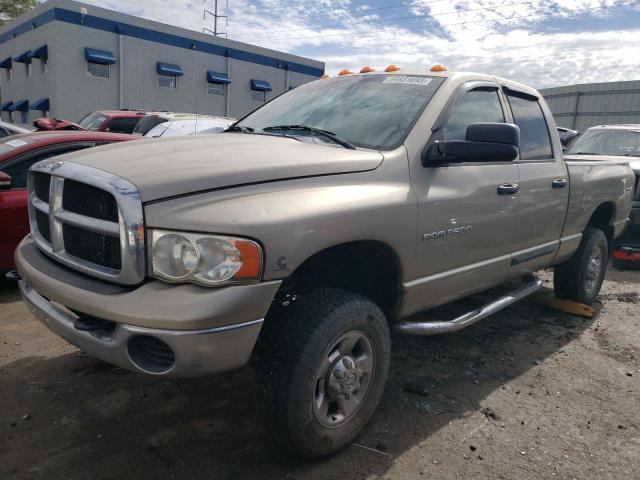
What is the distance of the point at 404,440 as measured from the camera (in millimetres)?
2717

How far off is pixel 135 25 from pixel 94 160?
78.5 ft

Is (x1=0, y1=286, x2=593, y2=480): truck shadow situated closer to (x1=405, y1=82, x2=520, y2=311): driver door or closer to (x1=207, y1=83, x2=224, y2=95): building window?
(x1=405, y1=82, x2=520, y2=311): driver door

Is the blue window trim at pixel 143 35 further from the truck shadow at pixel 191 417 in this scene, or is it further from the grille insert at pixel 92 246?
the grille insert at pixel 92 246

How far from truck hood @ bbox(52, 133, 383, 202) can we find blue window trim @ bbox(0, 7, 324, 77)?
22363mm

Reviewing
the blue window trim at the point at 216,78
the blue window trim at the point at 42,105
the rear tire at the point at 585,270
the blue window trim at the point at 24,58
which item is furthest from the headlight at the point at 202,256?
the blue window trim at the point at 216,78

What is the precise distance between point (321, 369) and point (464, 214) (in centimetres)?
123

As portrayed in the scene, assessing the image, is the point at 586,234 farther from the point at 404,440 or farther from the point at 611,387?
the point at 404,440

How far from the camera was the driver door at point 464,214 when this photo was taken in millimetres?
2797

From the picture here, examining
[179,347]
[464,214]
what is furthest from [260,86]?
[179,347]

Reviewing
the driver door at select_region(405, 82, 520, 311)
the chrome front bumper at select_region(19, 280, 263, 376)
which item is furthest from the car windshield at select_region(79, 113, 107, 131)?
the chrome front bumper at select_region(19, 280, 263, 376)

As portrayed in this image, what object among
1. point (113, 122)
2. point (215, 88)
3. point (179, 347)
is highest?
point (215, 88)

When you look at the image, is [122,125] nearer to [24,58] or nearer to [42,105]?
[42,105]

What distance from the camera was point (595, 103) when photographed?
19.2 meters

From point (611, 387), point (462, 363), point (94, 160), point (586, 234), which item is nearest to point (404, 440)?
point (462, 363)
